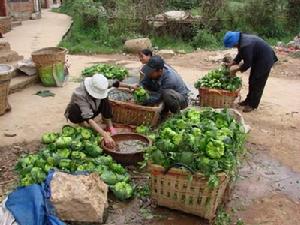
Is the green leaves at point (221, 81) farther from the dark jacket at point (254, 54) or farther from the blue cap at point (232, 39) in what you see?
the blue cap at point (232, 39)

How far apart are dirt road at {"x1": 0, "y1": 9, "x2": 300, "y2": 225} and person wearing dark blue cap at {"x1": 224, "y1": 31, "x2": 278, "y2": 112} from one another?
31 centimetres

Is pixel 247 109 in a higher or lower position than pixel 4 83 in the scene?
lower

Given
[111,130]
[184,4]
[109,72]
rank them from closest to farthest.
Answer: [111,130], [109,72], [184,4]

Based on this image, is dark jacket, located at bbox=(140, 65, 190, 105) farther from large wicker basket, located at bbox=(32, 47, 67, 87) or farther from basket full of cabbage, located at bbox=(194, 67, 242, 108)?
large wicker basket, located at bbox=(32, 47, 67, 87)

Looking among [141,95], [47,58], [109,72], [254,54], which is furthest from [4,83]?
[254,54]

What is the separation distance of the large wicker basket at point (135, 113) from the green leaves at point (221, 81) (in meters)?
1.37

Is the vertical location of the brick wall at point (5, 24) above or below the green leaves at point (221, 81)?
below

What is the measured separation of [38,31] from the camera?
15.8 meters

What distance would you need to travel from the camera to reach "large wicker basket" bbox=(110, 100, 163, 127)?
617cm

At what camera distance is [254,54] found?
295 inches

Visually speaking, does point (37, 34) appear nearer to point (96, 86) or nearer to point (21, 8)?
point (21, 8)

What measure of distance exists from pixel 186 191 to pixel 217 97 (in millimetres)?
3442

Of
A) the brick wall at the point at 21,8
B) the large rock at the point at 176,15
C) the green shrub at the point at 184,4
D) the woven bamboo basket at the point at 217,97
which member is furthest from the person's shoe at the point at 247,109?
the brick wall at the point at 21,8

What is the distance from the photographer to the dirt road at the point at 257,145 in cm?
449
